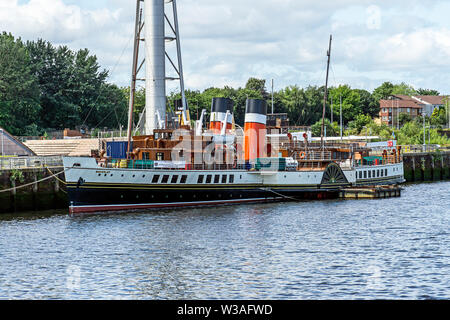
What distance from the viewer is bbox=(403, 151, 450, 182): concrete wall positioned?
318ft

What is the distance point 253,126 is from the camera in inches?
2625

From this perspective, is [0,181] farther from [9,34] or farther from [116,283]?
[9,34]

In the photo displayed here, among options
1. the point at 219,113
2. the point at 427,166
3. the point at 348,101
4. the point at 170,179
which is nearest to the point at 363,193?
the point at 219,113

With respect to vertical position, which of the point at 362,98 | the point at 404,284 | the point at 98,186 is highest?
the point at 362,98

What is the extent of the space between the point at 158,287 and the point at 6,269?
837cm

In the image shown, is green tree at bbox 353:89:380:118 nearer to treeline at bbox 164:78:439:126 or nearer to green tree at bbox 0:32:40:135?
treeline at bbox 164:78:439:126

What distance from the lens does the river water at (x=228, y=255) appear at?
2912 cm

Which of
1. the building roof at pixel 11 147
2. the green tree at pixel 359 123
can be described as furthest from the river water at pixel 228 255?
the green tree at pixel 359 123

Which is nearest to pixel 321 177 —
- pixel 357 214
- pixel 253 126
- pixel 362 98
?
pixel 253 126

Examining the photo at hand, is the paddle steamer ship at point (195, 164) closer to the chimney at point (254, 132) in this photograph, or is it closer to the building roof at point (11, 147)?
the chimney at point (254, 132)

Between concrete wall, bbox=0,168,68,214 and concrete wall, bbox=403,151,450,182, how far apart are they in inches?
2130

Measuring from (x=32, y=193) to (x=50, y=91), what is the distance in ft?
189

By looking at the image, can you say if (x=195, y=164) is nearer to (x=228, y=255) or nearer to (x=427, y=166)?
(x=228, y=255)

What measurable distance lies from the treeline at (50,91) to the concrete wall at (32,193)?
1557 inches
